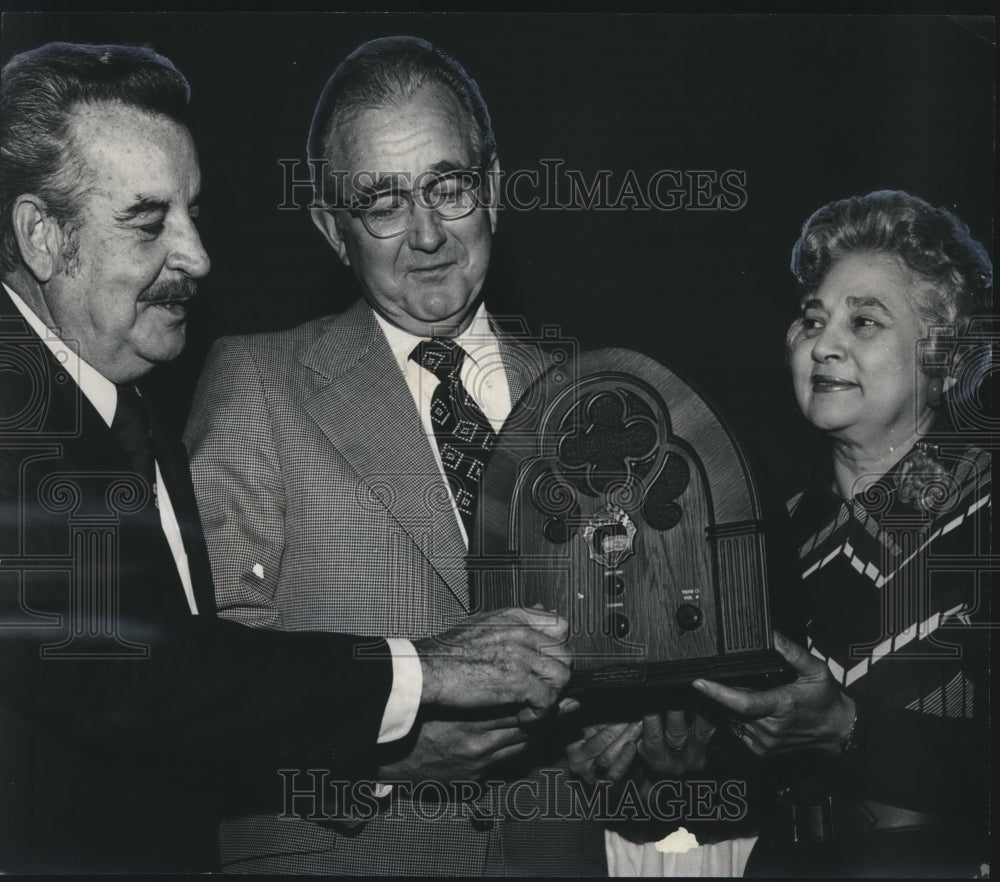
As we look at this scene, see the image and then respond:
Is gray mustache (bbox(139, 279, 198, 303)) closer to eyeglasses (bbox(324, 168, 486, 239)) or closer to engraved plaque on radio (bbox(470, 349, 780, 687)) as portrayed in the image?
eyeglasses (bbox(324, 168, 486, 239))

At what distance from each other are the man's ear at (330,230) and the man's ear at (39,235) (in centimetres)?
59

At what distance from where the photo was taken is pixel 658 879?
3184mm

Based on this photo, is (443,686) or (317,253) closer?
(443,686)

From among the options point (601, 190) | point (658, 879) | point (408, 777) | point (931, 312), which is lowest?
point (658, 879)

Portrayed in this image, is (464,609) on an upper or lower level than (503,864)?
upper

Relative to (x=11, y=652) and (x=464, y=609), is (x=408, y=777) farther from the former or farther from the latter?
(x=11, y=652)

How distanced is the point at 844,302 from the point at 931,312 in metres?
0.22

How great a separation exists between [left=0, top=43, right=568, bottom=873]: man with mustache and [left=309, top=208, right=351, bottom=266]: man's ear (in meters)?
0.28

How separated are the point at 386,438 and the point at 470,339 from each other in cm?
32

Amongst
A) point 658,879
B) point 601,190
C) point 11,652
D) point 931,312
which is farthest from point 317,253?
Answer: point 658,879

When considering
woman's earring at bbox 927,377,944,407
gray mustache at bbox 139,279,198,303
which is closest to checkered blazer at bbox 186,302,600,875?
gray mustache at bbox 139,279,198,303

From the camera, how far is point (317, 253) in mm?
3271

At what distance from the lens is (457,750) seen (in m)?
3.14

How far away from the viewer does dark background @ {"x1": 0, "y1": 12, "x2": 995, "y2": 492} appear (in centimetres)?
326
